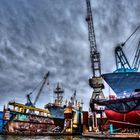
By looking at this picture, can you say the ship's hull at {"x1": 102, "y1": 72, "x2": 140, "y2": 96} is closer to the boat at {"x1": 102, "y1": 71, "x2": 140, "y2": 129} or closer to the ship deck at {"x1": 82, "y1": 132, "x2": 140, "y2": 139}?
the boat at {"x1": 102, "y1": 71, "x2": 140, "y2": 129}

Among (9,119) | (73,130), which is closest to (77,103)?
(73,130)

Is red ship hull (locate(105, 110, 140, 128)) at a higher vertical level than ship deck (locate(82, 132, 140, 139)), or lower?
higher

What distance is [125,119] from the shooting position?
7688 centimetres

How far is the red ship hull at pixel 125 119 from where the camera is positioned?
7450 centimetres

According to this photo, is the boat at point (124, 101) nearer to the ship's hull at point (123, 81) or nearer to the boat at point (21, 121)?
the ship's hull at point (123, 81)

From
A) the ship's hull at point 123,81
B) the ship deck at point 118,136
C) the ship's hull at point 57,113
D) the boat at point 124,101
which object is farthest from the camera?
the ship's hull at point 57,113

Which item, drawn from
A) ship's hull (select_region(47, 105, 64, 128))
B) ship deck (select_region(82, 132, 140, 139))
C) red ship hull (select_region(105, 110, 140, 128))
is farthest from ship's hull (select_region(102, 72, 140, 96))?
ship's hull (select_region(47, 105, 64, 128))

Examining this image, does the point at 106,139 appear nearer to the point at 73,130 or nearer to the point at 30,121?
the point at 73,130

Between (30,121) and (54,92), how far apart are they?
43.4m

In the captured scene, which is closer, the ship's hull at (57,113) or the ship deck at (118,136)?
the ship deck at (118,136)

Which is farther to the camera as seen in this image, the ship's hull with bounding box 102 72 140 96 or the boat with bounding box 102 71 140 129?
the ship's hull with bounding box 102 72 140 96

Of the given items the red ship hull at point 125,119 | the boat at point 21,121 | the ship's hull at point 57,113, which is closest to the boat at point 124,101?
the red ship hull at point 125,119

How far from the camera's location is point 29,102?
156250 millimetres

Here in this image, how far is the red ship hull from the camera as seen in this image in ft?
244
